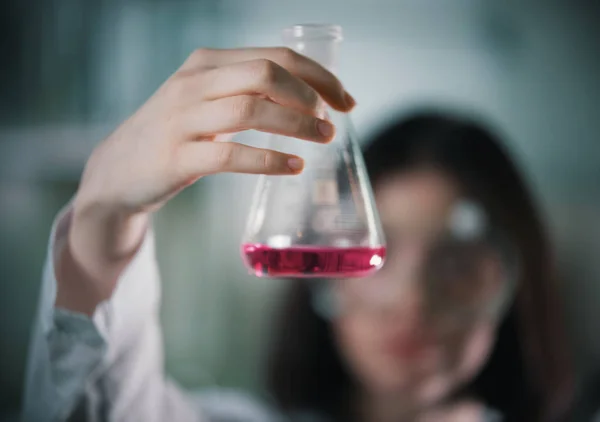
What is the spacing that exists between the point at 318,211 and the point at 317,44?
8.1 inches

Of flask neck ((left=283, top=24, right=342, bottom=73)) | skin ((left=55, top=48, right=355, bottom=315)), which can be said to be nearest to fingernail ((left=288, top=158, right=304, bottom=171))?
skin ((left=55, top=48, right=355, bottom=315))

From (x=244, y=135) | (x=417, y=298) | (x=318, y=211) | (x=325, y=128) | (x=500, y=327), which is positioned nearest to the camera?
(x=325, y=128)

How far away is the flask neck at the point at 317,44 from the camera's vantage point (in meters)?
0.81

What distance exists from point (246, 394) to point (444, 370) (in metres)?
0.96

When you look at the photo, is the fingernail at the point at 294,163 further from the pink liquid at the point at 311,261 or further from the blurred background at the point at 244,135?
the blurred background at the point at 244,135

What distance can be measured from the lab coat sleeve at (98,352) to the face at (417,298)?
663 mm

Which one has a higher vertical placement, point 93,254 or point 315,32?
point 315,32

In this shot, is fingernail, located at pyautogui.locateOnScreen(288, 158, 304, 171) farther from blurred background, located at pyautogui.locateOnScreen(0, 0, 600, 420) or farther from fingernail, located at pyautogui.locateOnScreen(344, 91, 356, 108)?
blurred background, located at pyautogui.locateOnScreen(0, 0, 600, 420)

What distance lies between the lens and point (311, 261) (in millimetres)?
754

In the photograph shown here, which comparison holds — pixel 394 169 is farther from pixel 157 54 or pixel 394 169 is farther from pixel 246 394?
pixel 246 394

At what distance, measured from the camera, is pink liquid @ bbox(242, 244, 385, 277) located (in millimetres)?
754

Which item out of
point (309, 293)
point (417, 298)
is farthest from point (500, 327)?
point (309, 293)

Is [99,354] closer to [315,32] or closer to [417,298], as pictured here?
[315,32]

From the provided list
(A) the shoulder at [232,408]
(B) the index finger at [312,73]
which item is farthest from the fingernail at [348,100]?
(A) the shoulder at [232,408]
